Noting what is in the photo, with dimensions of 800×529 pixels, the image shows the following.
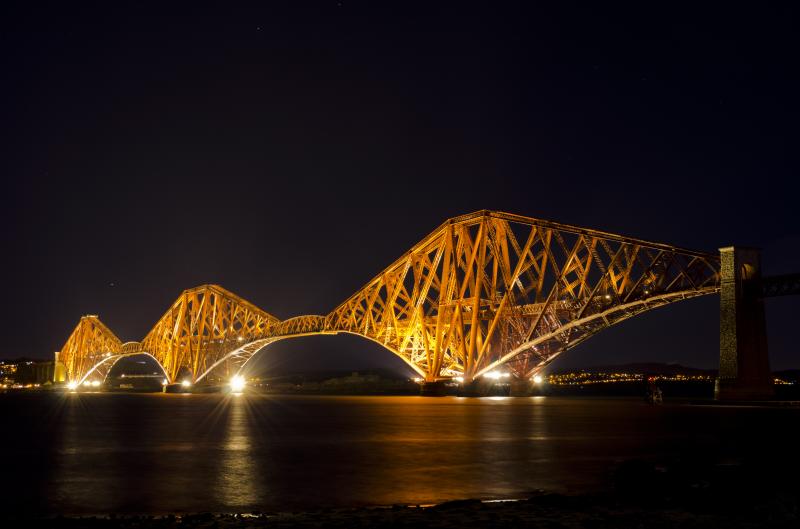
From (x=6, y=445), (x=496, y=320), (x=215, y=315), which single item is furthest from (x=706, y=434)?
(x=215, y=315)

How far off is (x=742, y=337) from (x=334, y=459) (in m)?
35.2

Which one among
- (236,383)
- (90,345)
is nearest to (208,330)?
(236,383)

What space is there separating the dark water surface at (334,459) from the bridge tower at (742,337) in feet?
50.6

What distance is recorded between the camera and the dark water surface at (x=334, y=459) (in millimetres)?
12727

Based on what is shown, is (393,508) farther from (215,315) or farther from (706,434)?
(215,315)

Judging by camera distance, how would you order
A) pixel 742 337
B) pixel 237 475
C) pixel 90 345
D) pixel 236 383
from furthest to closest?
pixel 90 345 < pixel 236 383 < pixel 742 337 < pixel 237 475

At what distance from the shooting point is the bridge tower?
4609cm

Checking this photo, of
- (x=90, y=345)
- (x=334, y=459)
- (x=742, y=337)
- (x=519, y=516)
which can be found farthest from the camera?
(x=90, y=345)

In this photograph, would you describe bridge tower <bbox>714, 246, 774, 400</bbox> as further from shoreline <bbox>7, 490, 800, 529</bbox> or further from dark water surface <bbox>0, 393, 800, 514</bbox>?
shoreline <bbox>7, 490, 800, 529</bbox>

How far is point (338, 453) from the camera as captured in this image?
1973 cm

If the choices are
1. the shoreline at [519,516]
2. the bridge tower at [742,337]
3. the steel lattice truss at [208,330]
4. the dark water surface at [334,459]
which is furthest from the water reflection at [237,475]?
the steel lattice truss at [208,330]

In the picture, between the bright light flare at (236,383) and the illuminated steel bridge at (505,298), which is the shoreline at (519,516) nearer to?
the illuminated steel bridge at (505,298)

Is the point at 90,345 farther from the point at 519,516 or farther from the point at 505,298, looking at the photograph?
the point at 519,516

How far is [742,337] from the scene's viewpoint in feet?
151
